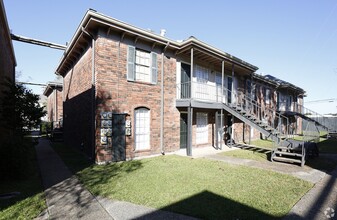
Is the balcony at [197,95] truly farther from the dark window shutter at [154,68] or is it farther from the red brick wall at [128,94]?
the dark window shutter at [154,68]

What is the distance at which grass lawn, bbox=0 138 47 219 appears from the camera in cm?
403

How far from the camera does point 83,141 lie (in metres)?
10.2

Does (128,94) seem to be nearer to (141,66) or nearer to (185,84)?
(141,66)

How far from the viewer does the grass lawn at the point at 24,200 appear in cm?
403

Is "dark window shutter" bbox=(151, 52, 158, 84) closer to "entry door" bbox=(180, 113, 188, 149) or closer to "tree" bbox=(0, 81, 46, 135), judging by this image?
"entry door" bbox=(180, 113, 188, 149)

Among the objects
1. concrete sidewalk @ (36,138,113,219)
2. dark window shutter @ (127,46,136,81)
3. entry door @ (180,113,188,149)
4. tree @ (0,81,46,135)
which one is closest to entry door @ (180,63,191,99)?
entry door @ (180,113,188,149)

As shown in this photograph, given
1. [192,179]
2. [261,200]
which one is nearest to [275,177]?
[261,200]

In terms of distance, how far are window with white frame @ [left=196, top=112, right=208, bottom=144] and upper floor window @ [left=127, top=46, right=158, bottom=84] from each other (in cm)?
436

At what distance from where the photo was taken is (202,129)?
12828 millimetres

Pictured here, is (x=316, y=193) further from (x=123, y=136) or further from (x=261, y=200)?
(x=123, y=136)

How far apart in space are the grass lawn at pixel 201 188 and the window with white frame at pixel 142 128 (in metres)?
1.65

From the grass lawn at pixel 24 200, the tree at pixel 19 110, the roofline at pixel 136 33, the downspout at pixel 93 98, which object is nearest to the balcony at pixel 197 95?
the roofline at pixel 136 33

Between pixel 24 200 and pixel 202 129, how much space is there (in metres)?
10.0

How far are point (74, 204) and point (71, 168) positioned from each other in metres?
3.53
